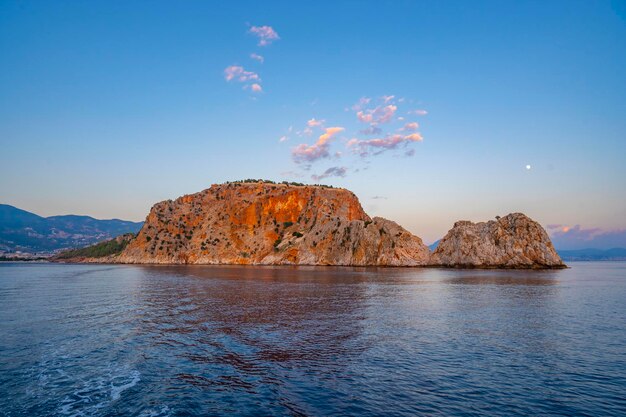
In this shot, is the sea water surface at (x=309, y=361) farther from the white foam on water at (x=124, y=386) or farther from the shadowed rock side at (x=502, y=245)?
the shadowed rock side at (x=502, y=245)

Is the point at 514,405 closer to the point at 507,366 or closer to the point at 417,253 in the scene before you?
the point at 507,366

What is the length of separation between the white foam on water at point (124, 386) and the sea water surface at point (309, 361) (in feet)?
0.28

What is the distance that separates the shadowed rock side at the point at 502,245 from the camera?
133 meters

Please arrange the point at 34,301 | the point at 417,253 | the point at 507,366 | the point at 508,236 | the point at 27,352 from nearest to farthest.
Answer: the point at 507,366, the point at 27,352, the point at 34,301, the point at 508,236, the point at 417,253

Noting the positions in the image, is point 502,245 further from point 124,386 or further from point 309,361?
point 124,386

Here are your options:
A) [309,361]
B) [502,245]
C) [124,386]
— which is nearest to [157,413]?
[124,386]

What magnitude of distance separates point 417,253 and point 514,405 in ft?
507

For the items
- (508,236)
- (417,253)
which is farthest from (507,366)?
(417,253)

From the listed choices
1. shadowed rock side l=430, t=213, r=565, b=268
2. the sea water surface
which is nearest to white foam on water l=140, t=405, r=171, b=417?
the sea water surface

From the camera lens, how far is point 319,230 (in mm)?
188250

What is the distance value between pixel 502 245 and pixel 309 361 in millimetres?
135234

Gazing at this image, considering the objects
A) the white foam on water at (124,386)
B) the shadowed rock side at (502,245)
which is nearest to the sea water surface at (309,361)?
the white foam on water at (124,386)

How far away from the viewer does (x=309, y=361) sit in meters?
20.1

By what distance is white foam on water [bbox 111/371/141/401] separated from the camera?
603 inches
